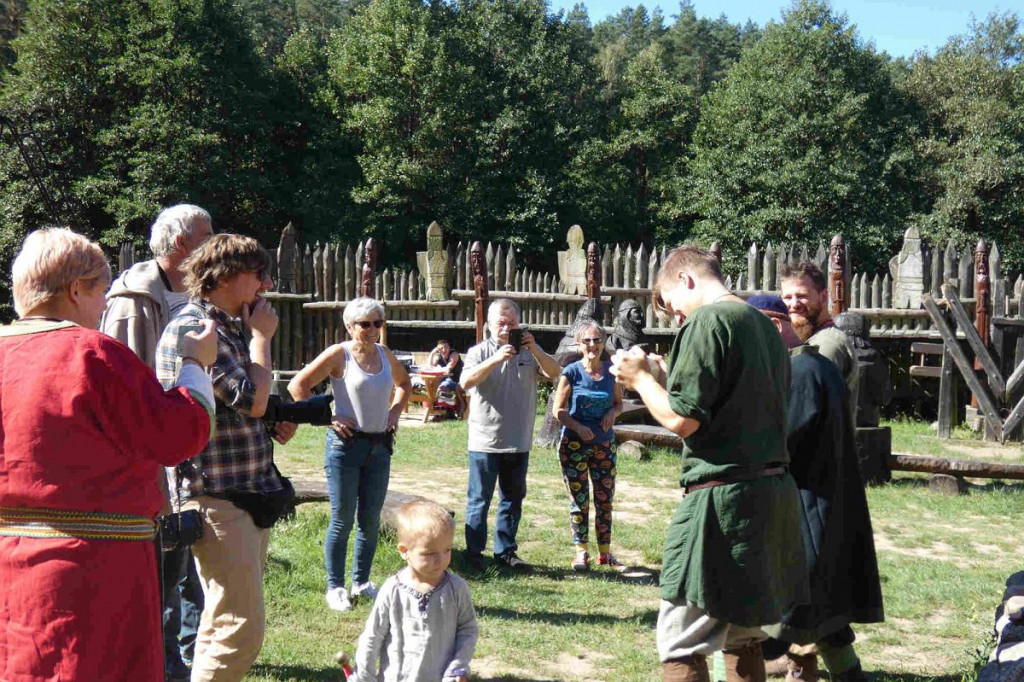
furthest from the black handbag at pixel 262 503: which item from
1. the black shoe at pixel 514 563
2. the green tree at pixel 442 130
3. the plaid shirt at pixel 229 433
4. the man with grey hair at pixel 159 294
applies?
the green tree at pixel 442 130

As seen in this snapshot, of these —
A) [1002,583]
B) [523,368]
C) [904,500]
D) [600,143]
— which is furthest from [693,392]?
[600,143]

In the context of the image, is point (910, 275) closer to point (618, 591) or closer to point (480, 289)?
point (480, 289)

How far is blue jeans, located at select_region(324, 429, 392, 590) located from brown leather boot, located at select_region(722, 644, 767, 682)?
8.66 feet

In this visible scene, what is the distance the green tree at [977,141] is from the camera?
3005cm

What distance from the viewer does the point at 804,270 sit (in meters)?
4.35

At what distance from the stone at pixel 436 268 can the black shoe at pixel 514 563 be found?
9.00 metres

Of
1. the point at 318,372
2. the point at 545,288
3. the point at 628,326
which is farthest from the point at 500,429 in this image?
the point at 545,288

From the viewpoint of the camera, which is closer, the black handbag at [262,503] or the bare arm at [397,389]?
the black handbag at [262,503]

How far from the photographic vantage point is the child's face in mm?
3484

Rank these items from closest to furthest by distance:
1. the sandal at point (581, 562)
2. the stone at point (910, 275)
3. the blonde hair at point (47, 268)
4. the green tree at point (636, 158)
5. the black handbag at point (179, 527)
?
the blonde hair at point (47, 268)
the black handbag at point (179, 527)
the sandal at point (581, 562)
the stone at point (910, 275)
the green tree at point (636, 158)

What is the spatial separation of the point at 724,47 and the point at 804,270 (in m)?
58.6

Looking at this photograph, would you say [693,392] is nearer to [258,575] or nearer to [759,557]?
[759,557]

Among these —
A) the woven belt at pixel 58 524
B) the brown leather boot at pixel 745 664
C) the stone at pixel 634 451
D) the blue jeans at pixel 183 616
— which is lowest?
the stone at pixel 634 451

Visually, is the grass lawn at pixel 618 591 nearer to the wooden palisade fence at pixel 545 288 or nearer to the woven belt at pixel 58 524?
the woven belt at pixel 58 524
